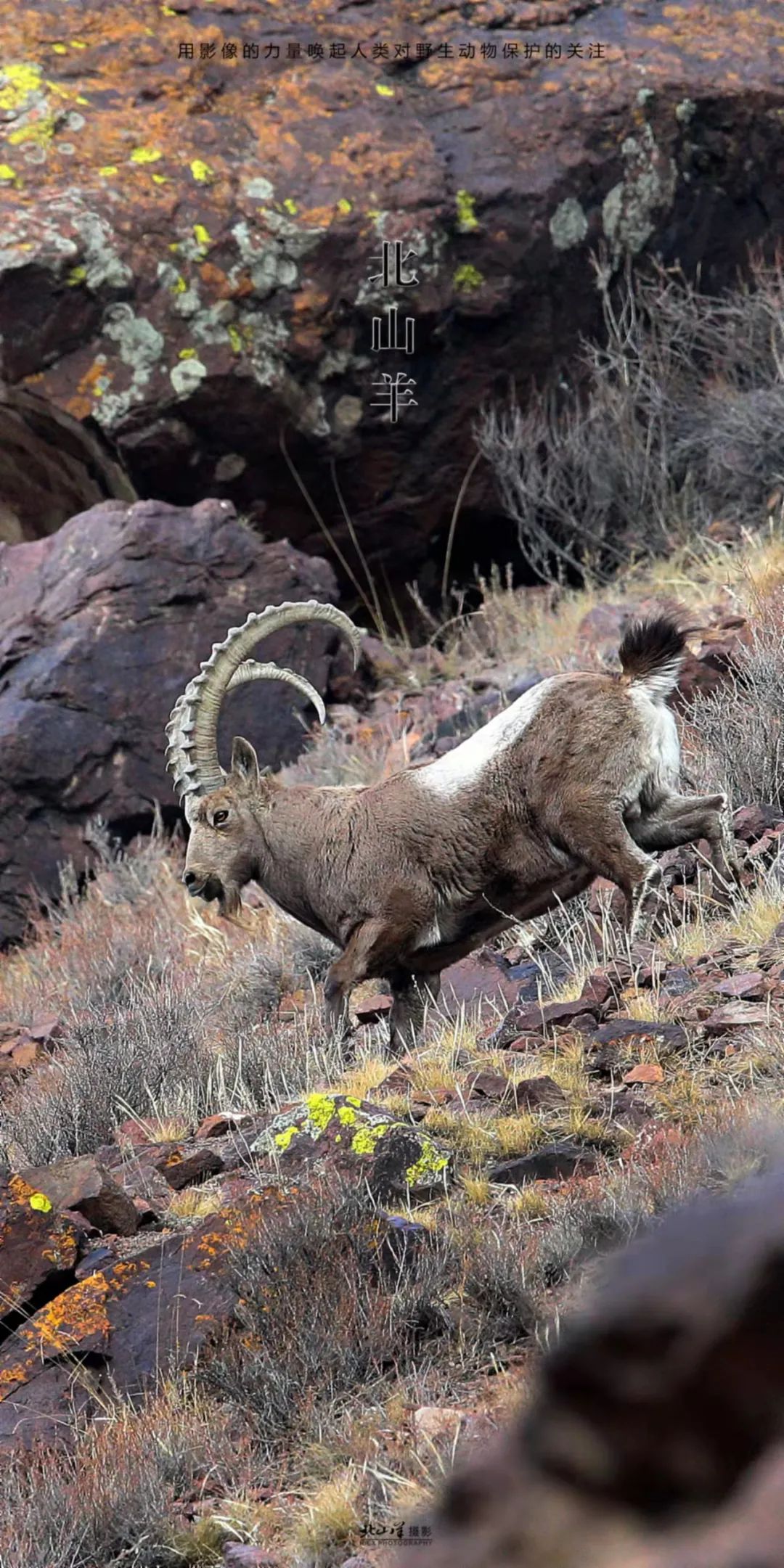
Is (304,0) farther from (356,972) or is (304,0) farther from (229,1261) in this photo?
(229,1261)

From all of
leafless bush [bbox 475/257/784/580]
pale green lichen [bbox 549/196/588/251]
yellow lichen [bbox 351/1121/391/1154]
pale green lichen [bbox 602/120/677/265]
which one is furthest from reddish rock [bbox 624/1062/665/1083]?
pale green lichen [bbox 602/120/677/265]

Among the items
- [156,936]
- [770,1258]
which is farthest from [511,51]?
[770,1258]

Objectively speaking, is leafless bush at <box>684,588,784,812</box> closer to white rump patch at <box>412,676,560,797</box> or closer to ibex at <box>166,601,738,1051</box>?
ibex at <box>166,601,738,1051</box>

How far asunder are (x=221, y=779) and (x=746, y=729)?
8.40ft

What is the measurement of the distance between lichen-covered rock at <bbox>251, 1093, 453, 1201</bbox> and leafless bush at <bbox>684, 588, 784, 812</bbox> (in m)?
3.63

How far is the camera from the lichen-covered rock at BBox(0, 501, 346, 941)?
11.6m

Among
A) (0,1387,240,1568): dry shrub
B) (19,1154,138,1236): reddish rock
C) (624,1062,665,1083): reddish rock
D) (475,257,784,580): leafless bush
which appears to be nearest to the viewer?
(0,1387,240,1568): dry shrub

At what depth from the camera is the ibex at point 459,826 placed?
250 inches

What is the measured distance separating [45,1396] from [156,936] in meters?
6.21

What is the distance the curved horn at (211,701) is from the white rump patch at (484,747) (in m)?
0.68

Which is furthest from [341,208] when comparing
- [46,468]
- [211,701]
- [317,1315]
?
[317,1315]

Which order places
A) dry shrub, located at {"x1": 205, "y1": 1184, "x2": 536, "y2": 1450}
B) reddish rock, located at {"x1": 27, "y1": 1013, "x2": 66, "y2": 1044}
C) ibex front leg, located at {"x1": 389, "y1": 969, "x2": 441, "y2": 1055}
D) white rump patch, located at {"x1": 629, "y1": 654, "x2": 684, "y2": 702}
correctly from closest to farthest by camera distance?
dry shrub, located at {"x1": 205, "y1": 1184, "x2": 536, "y2": 1450}
white rump patch, located at {"x1": 629, "y1": 654, "x2": 684, "y2": 702}
ibex front leg, located at {"x1": 389, "y1": 969, "x2": 441, "y2": 1055}
reddish rock, located at {"x1": 27, "y1": 1013, "x2": 66, "y2": 1044}

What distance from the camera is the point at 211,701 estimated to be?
7332mm

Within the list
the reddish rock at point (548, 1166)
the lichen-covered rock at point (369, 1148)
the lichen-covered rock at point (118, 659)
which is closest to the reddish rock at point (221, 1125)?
the lichen-covered rock at point (369, 1148)
